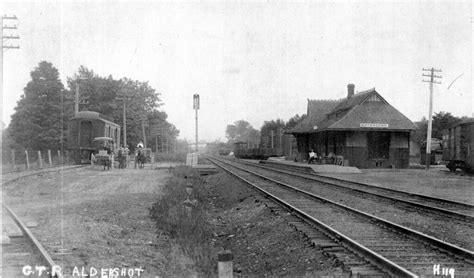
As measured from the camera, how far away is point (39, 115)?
49094mm

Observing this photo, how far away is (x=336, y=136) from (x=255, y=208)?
79.3 ft

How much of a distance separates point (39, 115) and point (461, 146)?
4119 cm

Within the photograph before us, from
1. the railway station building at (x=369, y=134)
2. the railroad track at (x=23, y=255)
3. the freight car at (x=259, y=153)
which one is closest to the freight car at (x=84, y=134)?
the railway station building at (x=369, y=134)

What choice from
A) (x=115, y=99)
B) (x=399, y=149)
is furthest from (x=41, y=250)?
(x=115, y=99)

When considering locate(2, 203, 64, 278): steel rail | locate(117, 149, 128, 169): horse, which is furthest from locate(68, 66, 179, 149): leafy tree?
locate(2, 203, 64, 278): steel rail

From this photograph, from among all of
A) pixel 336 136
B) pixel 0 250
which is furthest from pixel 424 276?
pixel 336 136

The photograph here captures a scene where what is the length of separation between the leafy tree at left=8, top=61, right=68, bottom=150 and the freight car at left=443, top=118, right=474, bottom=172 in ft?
123

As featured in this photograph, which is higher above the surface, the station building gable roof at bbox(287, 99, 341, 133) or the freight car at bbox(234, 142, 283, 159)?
the station building gable roof at bbox(287, 99, 341, 133)

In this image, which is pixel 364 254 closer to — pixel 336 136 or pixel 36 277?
pixel 36 277

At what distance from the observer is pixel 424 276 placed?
5320mm

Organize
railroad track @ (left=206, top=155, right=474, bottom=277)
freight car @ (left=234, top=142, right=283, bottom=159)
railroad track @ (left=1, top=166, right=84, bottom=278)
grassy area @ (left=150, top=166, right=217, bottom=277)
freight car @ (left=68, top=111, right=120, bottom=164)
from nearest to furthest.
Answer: railroad track @ (left=1, top=166, right=84, bottom=278), railroad track @ (left=206, top=155, right=474, bottom=277), grassy area @ (left=150, top=166, right=217, bottom=277), freight car @ (left=68, top=111, right=120, bottom=164), freight car @ (left=234, top=142, right=283, bottom=159)

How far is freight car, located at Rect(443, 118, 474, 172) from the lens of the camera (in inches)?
967

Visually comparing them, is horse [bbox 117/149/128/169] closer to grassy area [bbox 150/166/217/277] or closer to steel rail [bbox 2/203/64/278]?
grassy area [bbox 150/166/217/277]

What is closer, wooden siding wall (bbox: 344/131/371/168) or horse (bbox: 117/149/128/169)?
horse (bbox: 117/149/128/169)
